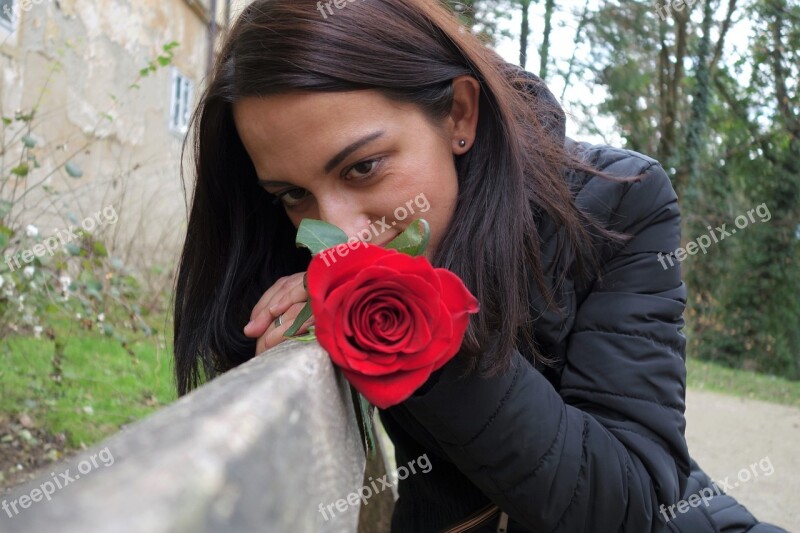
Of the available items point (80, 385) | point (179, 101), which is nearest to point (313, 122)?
point (80, 385)

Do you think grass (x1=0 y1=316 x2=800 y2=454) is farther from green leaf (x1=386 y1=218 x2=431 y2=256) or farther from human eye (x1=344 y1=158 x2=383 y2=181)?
green leaf (x1=386 y1=218 x2=431 y2=256)

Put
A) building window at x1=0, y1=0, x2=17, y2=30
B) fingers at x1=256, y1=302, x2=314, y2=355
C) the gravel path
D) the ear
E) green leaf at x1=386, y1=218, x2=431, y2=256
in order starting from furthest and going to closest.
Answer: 1. building window at x1=0, y1=0, x2=17, y2=30
2. the gravel path
3. the ear
4. fingers at x1=256, y1=302, x2=314, y2=355
5. green leaf at x1=386, y1=218, x2=431, y2=256

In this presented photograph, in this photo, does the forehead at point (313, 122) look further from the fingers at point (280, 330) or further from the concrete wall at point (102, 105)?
the concrete wall at point (102, 105)

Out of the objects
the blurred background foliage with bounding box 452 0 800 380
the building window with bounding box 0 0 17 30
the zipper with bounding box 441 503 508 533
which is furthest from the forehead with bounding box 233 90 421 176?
the blurred background foliage with bounding box 452 0 800 380

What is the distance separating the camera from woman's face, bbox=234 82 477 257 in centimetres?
133

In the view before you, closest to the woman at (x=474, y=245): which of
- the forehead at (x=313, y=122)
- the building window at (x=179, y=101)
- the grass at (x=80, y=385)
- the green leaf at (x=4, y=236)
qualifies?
the forehead at (x=313, y=122)

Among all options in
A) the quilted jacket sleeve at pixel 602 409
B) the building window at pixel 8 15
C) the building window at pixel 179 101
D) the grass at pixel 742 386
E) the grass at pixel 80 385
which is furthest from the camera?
the building window at pixel 179 101

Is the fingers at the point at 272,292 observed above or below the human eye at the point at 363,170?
below

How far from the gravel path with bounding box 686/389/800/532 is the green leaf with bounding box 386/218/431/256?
134 inches

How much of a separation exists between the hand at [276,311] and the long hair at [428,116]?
0.81 feet

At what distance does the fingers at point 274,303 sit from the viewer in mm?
1292

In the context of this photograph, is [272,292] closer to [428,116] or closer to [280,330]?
[280,330]

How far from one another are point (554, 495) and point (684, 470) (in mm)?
361

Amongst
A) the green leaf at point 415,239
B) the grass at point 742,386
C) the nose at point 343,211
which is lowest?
the grass at point 742,386
